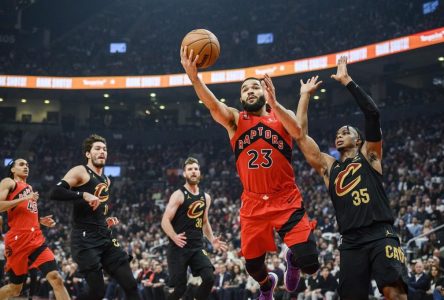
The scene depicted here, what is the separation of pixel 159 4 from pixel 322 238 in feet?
93.1

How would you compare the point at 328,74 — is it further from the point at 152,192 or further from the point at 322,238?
the point at 322,238

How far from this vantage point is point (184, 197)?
7.81 m

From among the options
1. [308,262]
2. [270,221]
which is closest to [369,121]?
[270,221]

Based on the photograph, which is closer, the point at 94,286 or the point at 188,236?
the point at 94,286

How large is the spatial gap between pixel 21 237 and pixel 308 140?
4.56 meters

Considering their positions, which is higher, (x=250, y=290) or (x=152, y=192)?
(x=152, y=192)

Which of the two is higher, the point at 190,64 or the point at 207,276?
the point at 190,64

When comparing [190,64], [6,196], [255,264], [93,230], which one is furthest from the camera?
[6,196]

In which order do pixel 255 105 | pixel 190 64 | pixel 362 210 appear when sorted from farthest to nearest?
pixel 255 105 < pixel 190 64 < pixel 362 210

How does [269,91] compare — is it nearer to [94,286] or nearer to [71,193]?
[71,193]

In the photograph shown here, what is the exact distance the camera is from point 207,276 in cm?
736

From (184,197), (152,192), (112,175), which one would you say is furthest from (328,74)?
(184,197)

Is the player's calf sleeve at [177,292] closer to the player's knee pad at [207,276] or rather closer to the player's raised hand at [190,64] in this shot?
the player's knee pad at [207,276]

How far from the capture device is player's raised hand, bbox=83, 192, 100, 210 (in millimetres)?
6078
